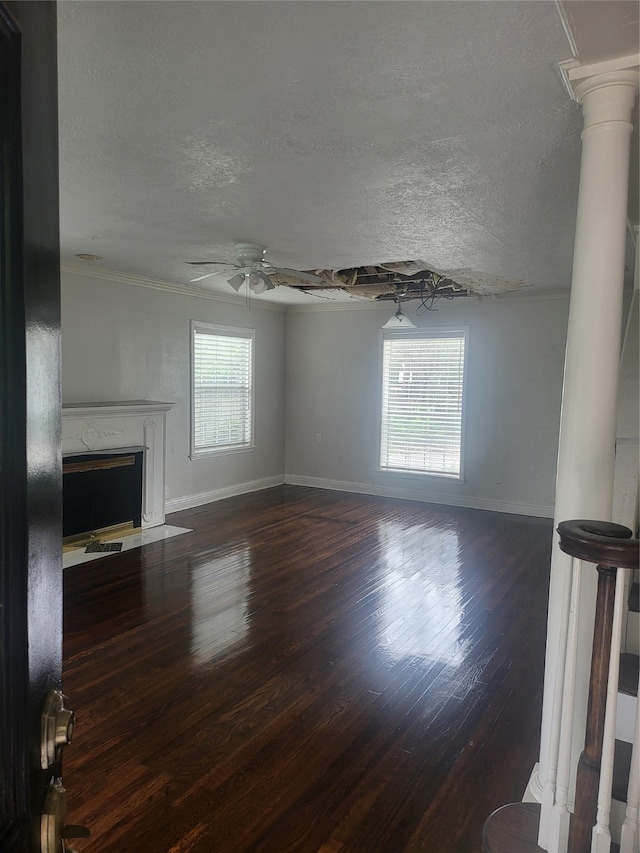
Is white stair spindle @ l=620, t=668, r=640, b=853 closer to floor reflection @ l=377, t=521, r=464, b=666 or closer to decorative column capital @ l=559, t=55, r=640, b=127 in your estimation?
floor reflection @ l=377, t=521, r=464, b=666

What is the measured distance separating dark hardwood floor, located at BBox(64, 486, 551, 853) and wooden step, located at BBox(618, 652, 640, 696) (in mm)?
710

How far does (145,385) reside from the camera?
237 inches

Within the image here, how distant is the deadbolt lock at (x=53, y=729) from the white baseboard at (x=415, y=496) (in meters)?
6.35

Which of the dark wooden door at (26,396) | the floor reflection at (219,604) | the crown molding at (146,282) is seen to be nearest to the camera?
the dark wooden door at (26,396)

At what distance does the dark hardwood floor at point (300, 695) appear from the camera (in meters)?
1.99

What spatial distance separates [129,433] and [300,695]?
3.48 metres

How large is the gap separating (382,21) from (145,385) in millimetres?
4957

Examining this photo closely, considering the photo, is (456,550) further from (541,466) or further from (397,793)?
(397,793)

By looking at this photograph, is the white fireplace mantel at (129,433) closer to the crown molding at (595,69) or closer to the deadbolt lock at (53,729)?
the crown molding at (595,69)

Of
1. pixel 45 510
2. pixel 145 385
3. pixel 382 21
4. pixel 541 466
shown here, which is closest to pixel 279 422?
pixel 145 385

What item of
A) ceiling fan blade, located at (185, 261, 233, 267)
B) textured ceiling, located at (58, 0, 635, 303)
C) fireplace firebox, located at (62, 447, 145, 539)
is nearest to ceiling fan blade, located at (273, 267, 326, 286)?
textured ceiling, located at (58, 0, 635, 303)

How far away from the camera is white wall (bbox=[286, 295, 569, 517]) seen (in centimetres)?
636

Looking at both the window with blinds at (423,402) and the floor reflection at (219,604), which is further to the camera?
the window with blinds at (423,402)

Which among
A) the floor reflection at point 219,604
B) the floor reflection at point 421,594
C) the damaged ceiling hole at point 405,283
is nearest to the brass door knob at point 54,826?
the floor reflection at point 219,604
